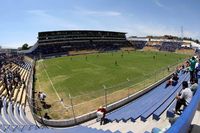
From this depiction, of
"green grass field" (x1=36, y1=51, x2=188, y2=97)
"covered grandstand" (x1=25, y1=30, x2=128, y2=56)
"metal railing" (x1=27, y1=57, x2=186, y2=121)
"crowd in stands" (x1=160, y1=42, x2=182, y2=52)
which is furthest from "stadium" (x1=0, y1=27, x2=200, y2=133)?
"crowd in stands" (x1=160, y1=42, x2=182, y2=52)

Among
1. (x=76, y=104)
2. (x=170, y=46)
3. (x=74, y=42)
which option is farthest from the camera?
(x=74, y=42)

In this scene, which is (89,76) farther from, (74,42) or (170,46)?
(170,46)

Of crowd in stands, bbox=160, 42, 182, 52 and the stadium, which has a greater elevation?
crowd in stands, bbox=160, 42, 182, 52

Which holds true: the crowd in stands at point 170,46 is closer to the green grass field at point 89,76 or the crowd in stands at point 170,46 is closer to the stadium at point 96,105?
the green grass field at point 89,76

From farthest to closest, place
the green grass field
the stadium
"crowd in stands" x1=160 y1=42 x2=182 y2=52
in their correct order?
1. "crowd in stands" x1=160 y1=42 x2=182 y2=52
2. the green grass field
3. the stadium

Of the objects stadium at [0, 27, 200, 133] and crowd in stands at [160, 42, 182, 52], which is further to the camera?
crowd in stands at [160, 42, 182, 52]

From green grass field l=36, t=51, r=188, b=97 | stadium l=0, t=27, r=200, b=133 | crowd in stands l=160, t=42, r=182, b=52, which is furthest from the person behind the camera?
crowd in stands l=160, t=42, r=182, b=52

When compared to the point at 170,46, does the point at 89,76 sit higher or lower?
lower

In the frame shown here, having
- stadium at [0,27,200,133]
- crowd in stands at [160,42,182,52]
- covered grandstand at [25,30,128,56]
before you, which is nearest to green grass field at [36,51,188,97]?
stadium at [0,27,200,133]

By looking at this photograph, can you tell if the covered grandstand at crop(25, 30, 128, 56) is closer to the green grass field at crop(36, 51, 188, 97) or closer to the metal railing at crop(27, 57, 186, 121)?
the green grass field at crop(36, 51, 188, 97)

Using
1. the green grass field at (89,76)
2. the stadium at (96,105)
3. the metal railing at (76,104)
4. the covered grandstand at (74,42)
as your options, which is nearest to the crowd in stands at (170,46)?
the covered grandstand at (74,42)

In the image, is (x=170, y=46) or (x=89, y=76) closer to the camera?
(x=89, y=76)

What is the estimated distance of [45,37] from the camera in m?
87.4

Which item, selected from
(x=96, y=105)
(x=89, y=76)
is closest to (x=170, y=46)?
(x=89, y=76)
